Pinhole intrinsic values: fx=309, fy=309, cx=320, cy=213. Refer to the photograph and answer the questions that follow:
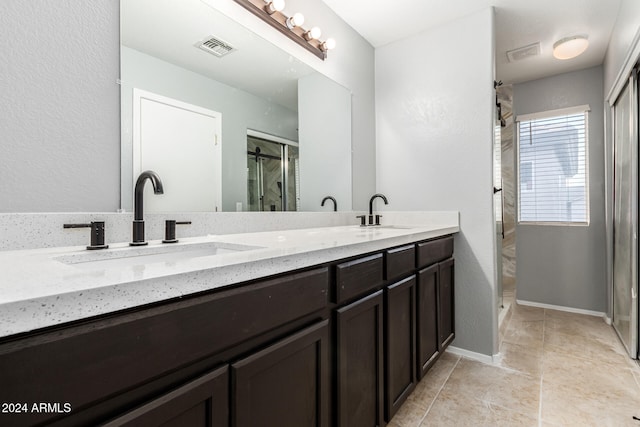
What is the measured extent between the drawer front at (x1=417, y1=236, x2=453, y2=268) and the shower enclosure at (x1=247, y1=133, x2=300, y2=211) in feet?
2.56

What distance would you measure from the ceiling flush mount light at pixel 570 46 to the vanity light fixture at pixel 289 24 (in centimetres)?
193

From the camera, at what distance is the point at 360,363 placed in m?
1.15

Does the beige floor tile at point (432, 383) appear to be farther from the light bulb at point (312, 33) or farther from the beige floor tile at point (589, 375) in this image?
the light bulb at point (312, 33)

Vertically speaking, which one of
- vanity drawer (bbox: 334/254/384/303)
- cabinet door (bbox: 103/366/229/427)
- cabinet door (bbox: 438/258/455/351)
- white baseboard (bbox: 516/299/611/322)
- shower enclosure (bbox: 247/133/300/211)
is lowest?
white baseboard (bbox: 516/299/611/322)

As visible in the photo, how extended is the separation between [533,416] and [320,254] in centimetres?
152

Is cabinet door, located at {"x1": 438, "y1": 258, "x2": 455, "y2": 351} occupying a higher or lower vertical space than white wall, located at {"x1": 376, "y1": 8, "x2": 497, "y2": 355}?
lower

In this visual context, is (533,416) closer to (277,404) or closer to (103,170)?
(277,404)

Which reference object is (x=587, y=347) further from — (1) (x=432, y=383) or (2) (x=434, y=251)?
(2) (x=434, y=251)

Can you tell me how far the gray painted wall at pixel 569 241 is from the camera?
304 centimetres

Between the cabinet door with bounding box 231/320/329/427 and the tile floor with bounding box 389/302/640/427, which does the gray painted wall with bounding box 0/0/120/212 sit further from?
the tile floor with bounding box 389/302/640/427

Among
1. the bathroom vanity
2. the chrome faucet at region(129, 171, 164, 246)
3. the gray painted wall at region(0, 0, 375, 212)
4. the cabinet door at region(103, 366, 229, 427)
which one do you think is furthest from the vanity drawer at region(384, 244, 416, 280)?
the gray painted wall at region(0, 0, 375, 212)

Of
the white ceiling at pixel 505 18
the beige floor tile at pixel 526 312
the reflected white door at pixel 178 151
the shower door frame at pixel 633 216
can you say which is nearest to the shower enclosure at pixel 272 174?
the reflected white door at pixel 178 151

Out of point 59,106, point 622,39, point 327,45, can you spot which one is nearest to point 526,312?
point 622,39

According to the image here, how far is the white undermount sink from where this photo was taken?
88 cm
